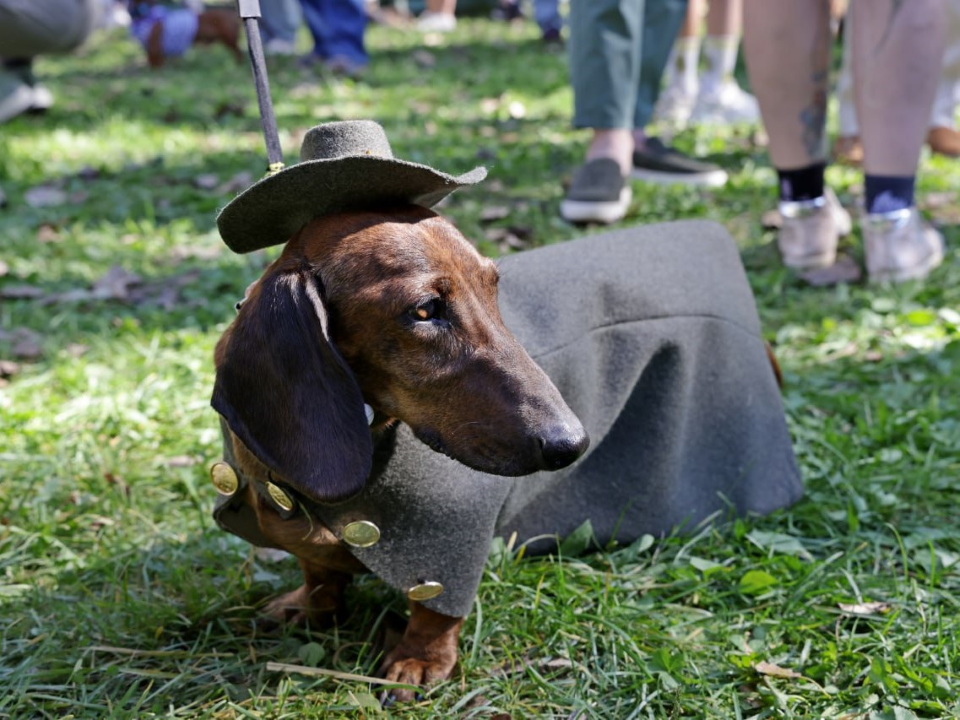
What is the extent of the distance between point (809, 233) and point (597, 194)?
0.94m

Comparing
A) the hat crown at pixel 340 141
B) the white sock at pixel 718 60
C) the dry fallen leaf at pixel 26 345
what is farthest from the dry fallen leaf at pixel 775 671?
the white sock at pixel 718 60

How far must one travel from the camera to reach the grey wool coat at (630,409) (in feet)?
6.02

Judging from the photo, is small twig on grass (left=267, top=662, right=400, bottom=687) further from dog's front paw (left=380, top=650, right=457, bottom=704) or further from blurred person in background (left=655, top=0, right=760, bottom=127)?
blurred person in background (left=655, top=0, right=760, bottom=127)

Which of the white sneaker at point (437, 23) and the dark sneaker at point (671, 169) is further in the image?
→ the white sneaker at point (437, 23)

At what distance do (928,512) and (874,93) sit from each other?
1773 mm

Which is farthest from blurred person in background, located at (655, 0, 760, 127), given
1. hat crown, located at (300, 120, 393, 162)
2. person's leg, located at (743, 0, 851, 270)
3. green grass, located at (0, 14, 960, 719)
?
hat crown, located at (300, 120, 393, 162)

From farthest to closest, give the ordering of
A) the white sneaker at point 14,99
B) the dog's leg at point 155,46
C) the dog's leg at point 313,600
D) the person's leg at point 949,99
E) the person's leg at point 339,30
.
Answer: the dog's leg at point 155,46
the person's leg at point 339,30
the white sneaker at point 14,99
the person's leg at point 949,99
the dog's leg at point 313,600

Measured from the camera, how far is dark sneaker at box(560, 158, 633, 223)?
14.0 ft

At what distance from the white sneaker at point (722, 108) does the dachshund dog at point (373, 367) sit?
4.89 meters

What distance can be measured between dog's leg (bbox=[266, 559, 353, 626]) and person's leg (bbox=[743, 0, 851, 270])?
255 cm

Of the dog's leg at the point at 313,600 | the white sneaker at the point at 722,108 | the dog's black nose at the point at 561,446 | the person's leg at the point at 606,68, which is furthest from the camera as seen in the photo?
the white sneaker at the point at 722,108

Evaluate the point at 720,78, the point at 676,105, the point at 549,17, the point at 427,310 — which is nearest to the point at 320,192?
the point at 427,310

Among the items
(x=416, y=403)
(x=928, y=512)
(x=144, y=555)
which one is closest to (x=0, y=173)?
(x=144, y=555)

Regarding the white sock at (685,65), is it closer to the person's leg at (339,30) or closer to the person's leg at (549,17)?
the person's leg at (339,30)
